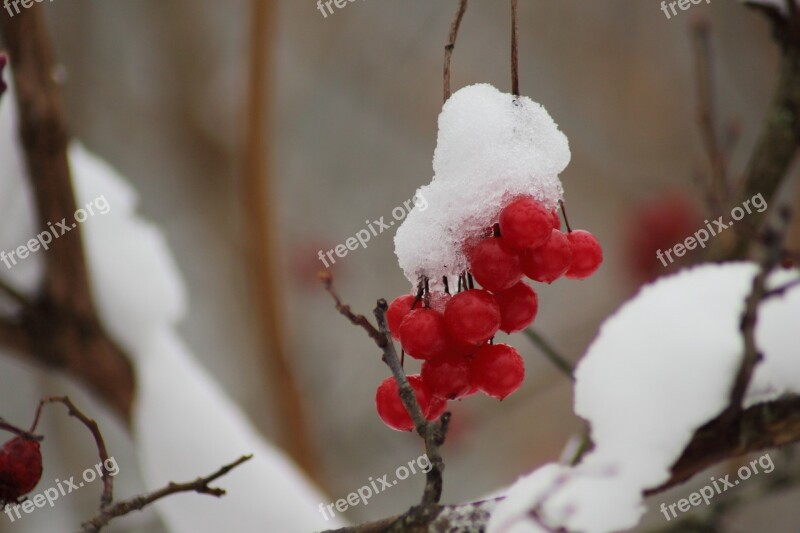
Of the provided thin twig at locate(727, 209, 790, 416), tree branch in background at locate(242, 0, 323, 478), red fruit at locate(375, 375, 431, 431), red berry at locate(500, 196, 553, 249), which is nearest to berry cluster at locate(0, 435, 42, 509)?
red fruit at locate(375, 375, 431, 431)

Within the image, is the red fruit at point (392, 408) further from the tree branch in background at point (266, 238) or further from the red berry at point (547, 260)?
the tree branch in background at point (266, 238)

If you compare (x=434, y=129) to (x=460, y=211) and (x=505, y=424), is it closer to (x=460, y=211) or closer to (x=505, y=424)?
(x=505, y=424)

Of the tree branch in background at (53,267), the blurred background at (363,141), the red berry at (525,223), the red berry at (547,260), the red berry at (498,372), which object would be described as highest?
the blurred background at (363,141)

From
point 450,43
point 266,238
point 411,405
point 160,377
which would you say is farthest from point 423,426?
point 266,238

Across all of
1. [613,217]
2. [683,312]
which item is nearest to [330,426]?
[613,217]

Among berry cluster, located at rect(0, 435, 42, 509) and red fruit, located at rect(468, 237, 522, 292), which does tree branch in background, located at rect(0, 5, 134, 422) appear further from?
red fruit, located at rect(468, 237, 522, 292)

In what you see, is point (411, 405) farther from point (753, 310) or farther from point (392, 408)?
point (753, 310)

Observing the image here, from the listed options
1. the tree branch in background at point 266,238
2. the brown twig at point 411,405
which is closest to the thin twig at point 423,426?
the brown twig at point 411,405

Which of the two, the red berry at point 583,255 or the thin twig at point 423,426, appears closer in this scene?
the thin twig at point 423,426
